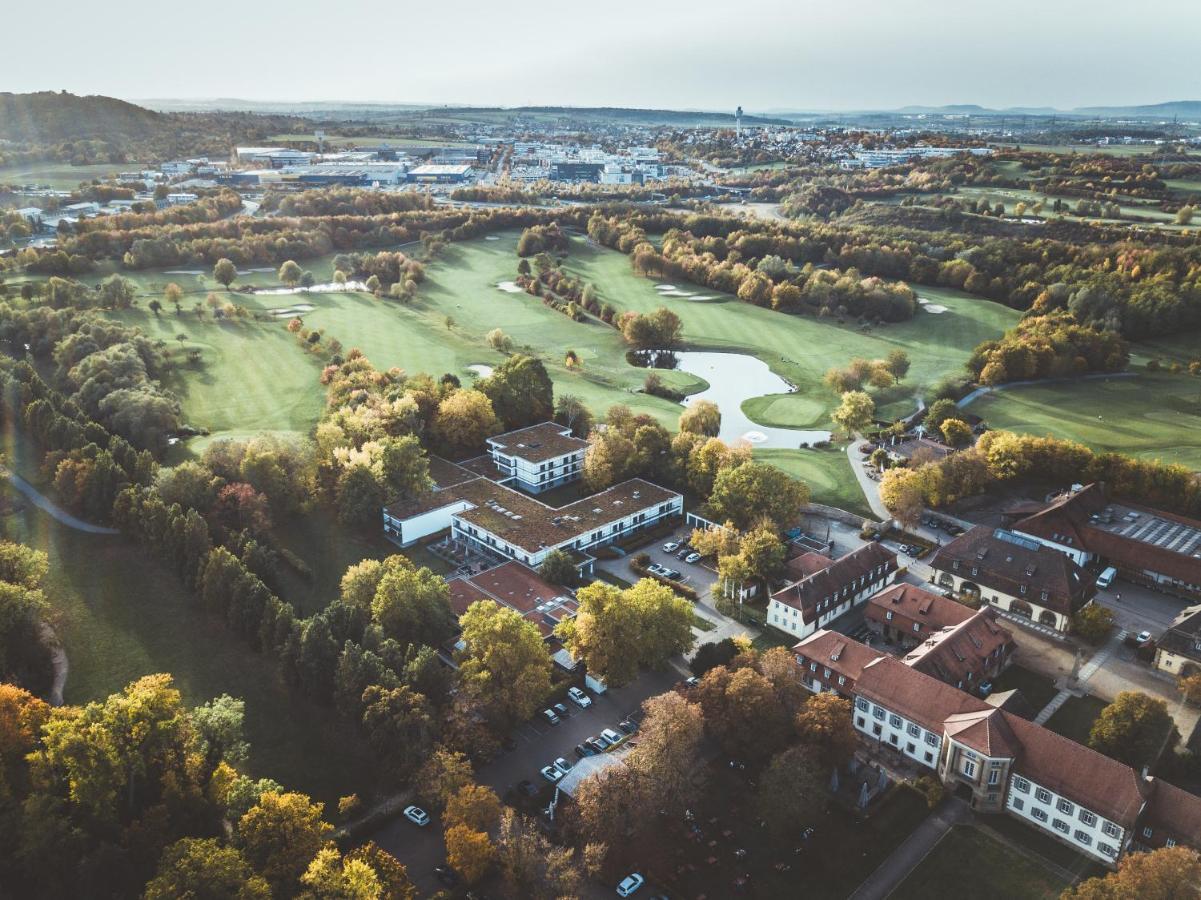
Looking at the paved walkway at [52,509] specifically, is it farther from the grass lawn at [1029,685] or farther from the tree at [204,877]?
the grass lawn at [1029,685]

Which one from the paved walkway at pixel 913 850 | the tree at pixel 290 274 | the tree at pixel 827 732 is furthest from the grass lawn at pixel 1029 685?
the tree at pixel 290 274

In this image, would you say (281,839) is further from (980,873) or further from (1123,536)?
(1123,536)

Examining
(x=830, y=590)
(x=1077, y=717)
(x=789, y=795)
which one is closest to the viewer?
(x=789, y=795)

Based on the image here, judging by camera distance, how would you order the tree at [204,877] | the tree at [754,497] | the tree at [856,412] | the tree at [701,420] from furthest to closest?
1. the tree at [856,412]
2. the tree at [701,420]
3. the tree at [754,497]
4. the tree at [204,877]

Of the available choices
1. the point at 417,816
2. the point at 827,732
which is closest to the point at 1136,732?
the point at 827,732

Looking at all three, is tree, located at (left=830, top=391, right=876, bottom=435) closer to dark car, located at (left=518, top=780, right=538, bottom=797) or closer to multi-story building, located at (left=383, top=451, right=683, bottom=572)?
multi-story building, located at (left=383, top=451, right=683, bottom=572)

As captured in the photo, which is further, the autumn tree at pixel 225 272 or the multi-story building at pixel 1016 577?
the autumn tree at pixel 225 272

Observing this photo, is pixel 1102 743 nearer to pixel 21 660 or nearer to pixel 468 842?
pixel 468 842
